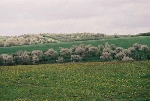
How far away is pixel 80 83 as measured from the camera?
46.2 metres

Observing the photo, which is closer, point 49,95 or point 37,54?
point 49,95

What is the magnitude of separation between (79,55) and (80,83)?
60.6 meters

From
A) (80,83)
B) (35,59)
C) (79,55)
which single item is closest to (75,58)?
(79,55)

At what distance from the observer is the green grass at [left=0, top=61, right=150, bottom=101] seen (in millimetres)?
38000

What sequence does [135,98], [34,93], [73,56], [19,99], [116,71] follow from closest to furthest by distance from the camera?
[135,98] < [19,99] < [34,93] < [116,71] < [73,56]

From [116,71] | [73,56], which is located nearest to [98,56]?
[73,56]

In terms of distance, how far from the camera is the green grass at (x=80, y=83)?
38.0m

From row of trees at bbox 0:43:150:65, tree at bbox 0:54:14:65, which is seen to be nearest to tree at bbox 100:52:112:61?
row of trees at bbox 0:43:150:65

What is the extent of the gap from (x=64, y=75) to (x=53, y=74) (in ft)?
8.22

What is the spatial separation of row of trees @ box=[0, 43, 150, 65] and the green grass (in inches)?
1600

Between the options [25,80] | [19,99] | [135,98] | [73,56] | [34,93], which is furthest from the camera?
[73,56]

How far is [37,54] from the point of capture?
109812 mm

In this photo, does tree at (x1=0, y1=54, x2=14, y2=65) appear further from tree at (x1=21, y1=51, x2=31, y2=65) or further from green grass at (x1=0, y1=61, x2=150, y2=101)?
green grass at (x1=0, y1=61, x2=150, y2=101)

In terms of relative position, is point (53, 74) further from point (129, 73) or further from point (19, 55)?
point (19, 55)
